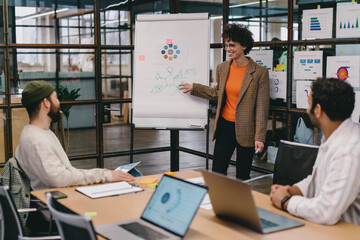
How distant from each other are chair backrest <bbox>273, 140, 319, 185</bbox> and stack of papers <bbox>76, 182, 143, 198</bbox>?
0.96 metres

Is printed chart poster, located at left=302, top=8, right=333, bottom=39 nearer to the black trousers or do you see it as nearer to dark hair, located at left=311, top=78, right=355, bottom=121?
the black trousers

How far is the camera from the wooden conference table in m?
2.02

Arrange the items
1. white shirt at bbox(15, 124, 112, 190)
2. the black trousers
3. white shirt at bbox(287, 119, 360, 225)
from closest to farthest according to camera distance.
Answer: white shirt at bbox(287, 119, 360, 225), white shirt at bbox(15, 124, 112, 190), the black trousers

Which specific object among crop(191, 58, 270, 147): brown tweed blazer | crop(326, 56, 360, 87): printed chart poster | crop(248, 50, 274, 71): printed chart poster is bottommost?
crop(191, 58, 270, 147): brown tweed blazer

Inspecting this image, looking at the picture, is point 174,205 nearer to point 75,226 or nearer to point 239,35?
point 75,226

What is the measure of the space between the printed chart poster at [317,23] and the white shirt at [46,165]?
6.80 feet

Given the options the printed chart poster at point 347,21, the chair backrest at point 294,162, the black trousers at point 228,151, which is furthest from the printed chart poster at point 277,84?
the chair backrest at point 294,162

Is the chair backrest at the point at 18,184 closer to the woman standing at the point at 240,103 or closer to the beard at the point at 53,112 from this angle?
the beard at the point at 53,112

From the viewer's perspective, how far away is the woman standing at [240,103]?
408 centimetres

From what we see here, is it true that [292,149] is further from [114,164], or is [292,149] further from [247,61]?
[114,164]

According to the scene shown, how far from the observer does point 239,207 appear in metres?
2.07

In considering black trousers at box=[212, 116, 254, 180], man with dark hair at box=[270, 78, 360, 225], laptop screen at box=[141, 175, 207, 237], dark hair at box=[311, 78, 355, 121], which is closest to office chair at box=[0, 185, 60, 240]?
laptop screen at box=[141, 175, 207, 237]

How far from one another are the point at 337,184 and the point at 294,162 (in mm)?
991

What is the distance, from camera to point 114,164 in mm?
5891
